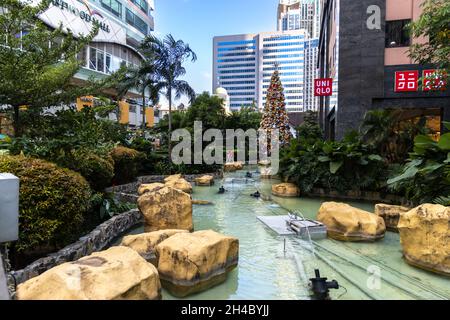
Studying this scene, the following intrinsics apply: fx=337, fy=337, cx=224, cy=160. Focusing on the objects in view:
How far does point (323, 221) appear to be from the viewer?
7223 mm

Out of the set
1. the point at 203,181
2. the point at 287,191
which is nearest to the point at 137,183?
the point at 203,181

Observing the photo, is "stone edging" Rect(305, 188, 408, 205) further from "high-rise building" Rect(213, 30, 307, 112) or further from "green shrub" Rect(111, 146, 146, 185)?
"high-rise building" Rect(213, 30, 307, 112)

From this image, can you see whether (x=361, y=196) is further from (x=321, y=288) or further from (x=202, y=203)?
(x=321, y=288)

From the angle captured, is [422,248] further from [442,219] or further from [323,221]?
[323,221]

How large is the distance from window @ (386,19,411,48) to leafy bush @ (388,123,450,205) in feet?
31.8

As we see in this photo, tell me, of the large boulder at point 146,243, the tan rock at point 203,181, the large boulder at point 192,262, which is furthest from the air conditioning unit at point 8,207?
the tan rock at point 203,181

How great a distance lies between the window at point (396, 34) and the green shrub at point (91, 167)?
44.1 ft

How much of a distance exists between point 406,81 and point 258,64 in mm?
101993

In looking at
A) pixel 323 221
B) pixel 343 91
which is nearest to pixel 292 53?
pixel 343 91

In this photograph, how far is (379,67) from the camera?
15.3 m

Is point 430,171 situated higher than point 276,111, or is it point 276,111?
point 276,111

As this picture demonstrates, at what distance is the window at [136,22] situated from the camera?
38.9m

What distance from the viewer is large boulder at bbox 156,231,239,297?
436cm
